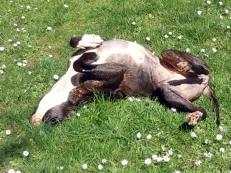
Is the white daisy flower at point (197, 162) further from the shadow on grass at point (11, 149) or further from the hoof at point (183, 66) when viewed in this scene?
the shadow on grass at point (11, 149)

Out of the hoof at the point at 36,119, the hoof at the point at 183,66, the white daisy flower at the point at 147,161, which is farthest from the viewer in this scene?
the hoof at the point at 183,66

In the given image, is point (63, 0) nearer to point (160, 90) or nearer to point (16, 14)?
point (16, 14)

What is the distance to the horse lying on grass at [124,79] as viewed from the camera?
6.50 m

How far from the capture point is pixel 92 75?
6504 millimetres

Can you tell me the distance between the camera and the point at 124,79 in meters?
6.60

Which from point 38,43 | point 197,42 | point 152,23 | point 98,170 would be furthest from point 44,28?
point 98,170

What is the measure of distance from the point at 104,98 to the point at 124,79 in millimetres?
313

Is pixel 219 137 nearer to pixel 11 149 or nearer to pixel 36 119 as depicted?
pixel 36 119

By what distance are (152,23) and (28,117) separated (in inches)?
107

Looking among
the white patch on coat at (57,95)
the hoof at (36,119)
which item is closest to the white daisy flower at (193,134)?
the white patch on coat at (57,95)

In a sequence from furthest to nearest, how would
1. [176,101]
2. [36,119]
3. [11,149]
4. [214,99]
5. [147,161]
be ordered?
[214,99]
[176,101]
[36,119]
[11,149]
[147,161]

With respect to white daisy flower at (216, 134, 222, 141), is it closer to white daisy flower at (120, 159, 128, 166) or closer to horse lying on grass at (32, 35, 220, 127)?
horse lying on grass at (32, 35, 220, 127)

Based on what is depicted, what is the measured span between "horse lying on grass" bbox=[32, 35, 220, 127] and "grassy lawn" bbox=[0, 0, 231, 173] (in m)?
0.12

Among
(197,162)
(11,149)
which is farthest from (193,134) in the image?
(11,149)
